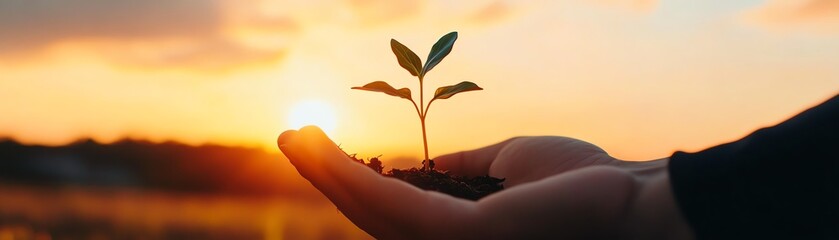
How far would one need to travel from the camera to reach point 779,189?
1244 mm

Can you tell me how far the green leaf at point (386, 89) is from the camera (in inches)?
83.5

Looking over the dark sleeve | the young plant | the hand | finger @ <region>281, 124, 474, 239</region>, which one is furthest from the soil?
the dark sleeve

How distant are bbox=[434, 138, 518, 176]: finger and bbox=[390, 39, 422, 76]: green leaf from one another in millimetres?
550

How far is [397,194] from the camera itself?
4.36 ft

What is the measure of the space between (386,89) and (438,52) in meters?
0.22

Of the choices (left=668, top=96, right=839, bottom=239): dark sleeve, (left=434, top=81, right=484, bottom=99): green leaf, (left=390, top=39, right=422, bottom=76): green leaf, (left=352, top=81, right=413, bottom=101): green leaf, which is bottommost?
(left=668, top=96, right=839, bottom=239): dark sleeve

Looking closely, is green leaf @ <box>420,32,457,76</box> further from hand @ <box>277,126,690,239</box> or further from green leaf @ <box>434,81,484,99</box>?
hand @ <box>277,126,690,239</box>

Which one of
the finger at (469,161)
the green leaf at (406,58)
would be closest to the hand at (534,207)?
the green leaf at (406,58)

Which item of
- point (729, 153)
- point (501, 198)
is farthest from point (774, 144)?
point (501, 198)

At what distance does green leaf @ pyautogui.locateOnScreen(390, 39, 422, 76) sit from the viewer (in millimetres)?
2209

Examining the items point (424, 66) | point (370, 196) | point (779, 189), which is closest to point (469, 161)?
point (424, 66)

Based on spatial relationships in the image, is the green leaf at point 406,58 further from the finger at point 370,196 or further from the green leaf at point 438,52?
the finger at point 370,196

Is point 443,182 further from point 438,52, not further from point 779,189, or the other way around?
point 779,189

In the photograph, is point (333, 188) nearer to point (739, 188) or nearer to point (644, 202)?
point (644, 202)
